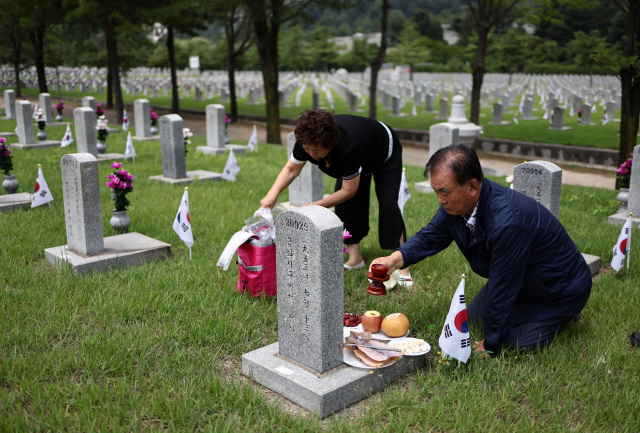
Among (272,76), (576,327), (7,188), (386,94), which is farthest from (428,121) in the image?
(576,327)

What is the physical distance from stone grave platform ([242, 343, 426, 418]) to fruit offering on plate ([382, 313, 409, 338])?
0.61ft

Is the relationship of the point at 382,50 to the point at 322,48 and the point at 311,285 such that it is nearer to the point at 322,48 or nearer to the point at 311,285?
the point at 311,285

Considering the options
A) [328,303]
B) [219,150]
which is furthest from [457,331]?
[219,150]

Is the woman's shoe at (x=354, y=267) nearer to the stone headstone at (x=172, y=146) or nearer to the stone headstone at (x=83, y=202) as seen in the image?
the stone headstone at (x=83, y=202)

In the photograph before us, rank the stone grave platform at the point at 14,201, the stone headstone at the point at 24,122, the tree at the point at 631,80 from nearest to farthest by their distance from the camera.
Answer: the stone grave platform at the point at 14,201 < the tree at the point at 631,80 < the stone headstone at the point at 24,122

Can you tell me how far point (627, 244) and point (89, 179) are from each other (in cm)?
473

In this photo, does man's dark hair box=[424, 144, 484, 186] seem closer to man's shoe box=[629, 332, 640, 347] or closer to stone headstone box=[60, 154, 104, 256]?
man's shoe box=[629, 332, 640, 347]

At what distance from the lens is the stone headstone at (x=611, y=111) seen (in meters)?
18.8

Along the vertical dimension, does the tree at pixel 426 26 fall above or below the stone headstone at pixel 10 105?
above

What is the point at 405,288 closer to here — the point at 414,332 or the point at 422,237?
the point at 414,332

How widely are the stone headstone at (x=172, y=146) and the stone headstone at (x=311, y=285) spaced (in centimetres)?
622

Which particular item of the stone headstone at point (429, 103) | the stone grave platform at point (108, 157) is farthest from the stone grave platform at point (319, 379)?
the stone headstone at point (429, 103)

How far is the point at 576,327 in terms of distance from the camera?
3.84m

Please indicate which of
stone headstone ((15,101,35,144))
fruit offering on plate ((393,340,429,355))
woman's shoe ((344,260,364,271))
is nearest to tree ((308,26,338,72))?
stone headstone ((15,101,35,144))
